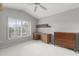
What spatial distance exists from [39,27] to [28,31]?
975 millimetres

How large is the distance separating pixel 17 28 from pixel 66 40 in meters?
3.45

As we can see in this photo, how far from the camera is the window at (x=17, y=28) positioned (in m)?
5.86

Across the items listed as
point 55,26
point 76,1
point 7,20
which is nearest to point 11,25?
point 7,20

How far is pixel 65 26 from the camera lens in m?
5.43

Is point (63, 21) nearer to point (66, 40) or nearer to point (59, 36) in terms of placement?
point (59, 36)

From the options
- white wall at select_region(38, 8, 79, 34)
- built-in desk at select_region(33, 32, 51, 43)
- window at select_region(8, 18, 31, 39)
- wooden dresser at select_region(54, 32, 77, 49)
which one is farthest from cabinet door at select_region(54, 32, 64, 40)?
window at select_region(8, 18, 31, 39)

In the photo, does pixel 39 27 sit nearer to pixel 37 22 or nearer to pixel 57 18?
pixel 37 22

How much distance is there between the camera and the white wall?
4.80m

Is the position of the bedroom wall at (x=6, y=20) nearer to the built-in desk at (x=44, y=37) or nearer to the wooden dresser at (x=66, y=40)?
the built-in desk at (x=44, y=37)

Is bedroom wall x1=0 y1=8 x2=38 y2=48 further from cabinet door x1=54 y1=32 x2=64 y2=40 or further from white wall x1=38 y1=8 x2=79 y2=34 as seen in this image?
cabinet door x1=54 y1=32 x2=64 y2=40

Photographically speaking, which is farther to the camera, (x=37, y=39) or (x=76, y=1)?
(x=37, y=39)

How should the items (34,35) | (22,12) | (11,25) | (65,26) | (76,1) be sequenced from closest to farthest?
(76,1), (65,26), (11,25), (22,12), (34,35)

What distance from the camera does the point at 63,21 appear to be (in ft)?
18.2

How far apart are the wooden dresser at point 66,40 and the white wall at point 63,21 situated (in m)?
0.68
